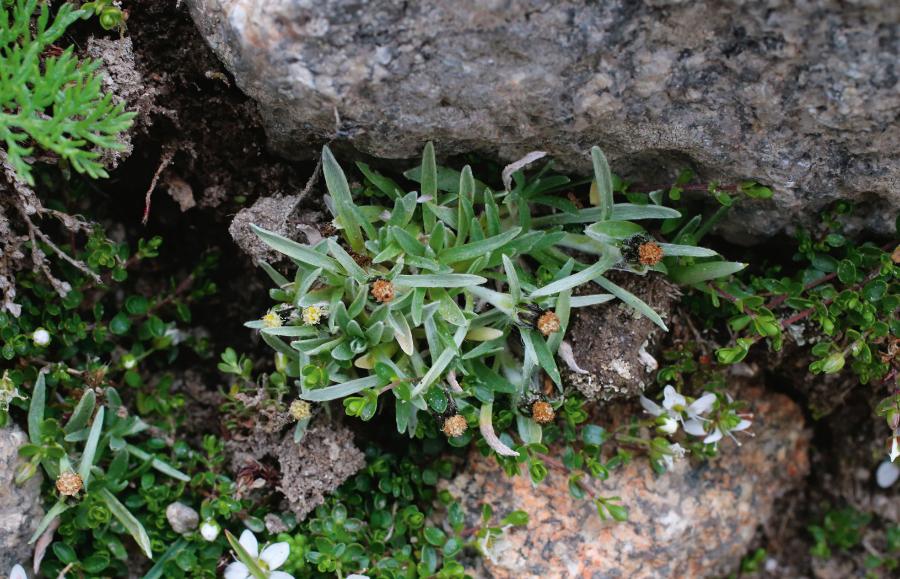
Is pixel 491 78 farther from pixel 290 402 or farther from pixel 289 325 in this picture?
pixel 290 402

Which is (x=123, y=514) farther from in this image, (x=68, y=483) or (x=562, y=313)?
(x=562, y=313)

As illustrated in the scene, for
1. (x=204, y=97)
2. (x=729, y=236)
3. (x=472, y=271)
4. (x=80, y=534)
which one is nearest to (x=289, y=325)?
(x=472, y=271)

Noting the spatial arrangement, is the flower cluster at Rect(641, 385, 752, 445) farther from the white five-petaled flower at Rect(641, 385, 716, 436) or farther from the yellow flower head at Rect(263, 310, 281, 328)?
the yellow flower head at Rect(263, 310, 281, 328)

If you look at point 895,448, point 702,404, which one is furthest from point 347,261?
point 895,448

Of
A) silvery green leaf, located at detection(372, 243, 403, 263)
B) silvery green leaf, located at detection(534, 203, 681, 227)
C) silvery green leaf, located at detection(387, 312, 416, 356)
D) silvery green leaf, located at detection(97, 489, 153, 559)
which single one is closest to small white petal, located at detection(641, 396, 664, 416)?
silvery green leaf, located at detection(534, 203, 681, 227)

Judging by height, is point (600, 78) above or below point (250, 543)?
above

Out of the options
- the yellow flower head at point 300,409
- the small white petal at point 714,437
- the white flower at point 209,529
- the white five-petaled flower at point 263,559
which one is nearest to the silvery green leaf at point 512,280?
the yellow flower head at point 300,409

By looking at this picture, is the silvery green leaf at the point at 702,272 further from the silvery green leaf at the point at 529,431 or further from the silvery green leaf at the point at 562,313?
the silvery green leaf at the point at 529,431
